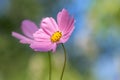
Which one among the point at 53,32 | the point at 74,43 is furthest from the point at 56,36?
the point at 74,43

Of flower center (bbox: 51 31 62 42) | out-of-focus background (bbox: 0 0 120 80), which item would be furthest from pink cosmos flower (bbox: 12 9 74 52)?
out-of-focus background (bbox: 0 0 120 80)

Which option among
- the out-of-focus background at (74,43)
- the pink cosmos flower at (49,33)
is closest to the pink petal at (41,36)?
the pink cosmos flower at (49,33)

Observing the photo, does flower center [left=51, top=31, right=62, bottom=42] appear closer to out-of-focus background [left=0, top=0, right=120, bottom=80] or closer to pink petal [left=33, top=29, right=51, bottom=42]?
pink petal [left=33, top=29, right=51, bottom=42]

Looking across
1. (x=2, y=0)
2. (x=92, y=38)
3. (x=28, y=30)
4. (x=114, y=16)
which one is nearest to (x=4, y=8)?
(x=2, y=0)

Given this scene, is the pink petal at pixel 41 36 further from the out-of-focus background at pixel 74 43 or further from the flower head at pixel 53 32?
the out-of-focus background at pixel 74 43

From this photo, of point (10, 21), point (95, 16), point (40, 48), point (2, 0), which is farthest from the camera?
point (2, 0)

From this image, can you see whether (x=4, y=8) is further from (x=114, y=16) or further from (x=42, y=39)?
(x=42, y=39)

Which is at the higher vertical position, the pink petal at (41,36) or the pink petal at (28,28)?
the pink petal at (28,28)
